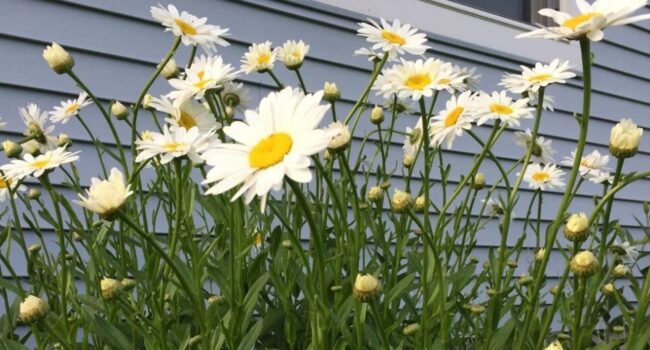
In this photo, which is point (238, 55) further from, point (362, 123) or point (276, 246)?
point (276, 246)

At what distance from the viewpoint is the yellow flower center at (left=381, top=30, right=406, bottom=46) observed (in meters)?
1.33

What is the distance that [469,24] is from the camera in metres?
3.07

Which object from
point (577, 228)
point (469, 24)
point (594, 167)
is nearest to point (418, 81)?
point (577, 228)

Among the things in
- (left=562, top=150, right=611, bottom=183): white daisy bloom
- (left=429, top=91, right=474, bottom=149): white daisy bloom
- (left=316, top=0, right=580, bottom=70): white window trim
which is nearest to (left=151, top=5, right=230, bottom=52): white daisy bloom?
(left=429, top=91, right=474, bottom=149): white daisy bloom

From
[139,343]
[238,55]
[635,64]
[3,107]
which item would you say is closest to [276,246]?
[139,343]

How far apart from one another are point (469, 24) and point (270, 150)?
8.18 feet

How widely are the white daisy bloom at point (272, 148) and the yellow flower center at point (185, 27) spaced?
17.3 inches

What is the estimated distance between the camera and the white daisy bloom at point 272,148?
2.22ft

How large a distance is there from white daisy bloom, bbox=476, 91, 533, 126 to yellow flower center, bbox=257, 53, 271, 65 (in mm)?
401

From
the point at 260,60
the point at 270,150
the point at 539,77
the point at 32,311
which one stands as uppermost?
the point at 260,60

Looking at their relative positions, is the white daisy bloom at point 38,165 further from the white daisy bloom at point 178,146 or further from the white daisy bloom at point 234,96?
the white daisy bloom at point 234,96

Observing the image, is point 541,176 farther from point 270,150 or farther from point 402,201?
point 270,150

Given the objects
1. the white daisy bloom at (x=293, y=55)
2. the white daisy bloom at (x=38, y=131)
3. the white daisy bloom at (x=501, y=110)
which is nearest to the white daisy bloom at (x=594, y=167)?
the white daisy bloom at (x=501, y=110)

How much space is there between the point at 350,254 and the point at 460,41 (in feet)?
6.69
